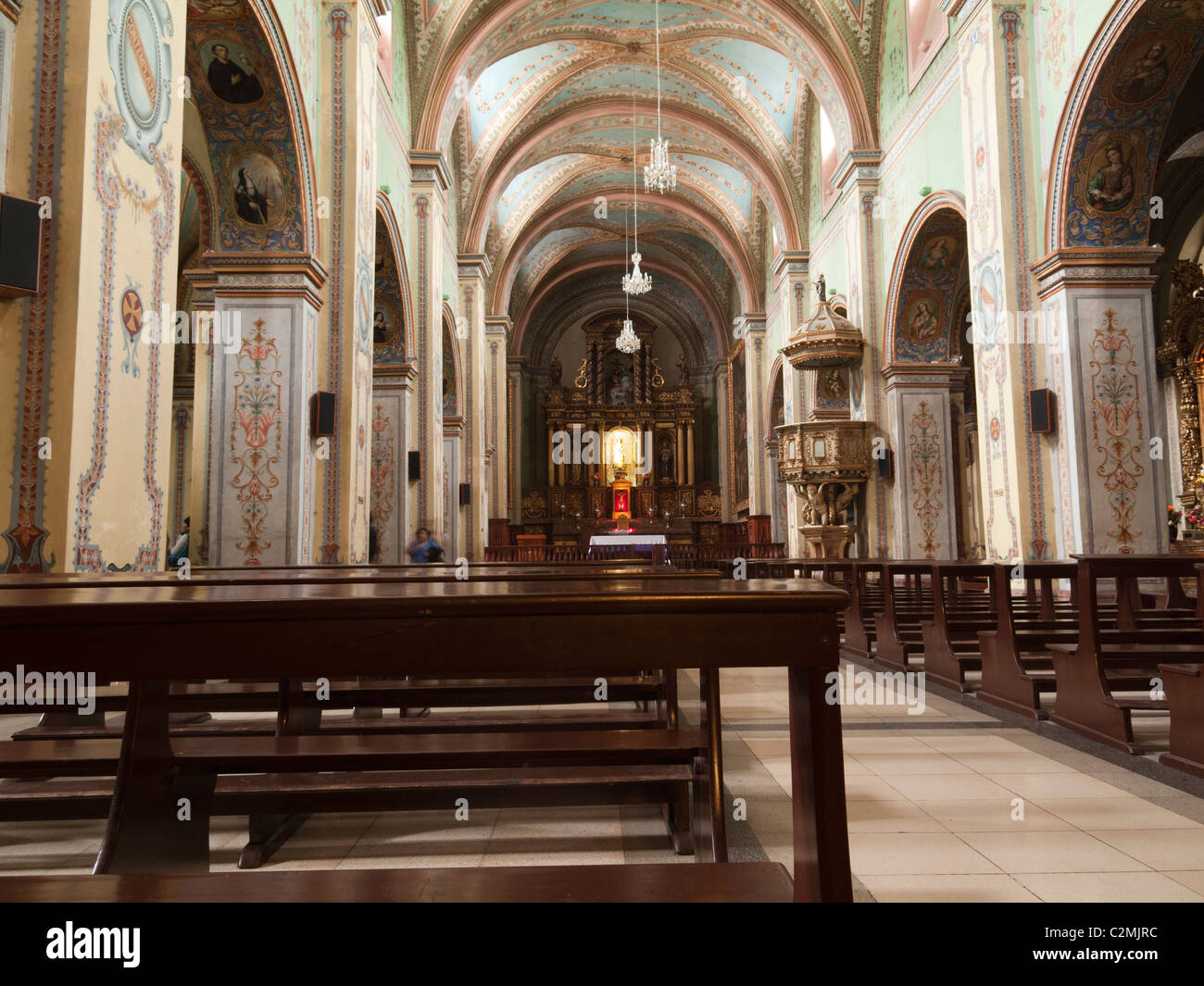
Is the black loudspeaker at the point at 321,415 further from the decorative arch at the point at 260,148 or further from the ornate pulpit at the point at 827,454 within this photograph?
the ornate pulpit at the point at 827,454

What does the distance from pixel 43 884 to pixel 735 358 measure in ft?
73.4

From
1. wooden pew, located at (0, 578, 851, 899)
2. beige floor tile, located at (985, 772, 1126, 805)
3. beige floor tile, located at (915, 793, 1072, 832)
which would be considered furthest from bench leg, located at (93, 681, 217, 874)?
beige floor tile, located at (985, 772, 1126, 805)

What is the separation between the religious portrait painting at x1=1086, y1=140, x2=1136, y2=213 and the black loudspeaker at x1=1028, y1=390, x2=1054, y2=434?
1.64 meters

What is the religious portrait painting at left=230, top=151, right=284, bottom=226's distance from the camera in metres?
6.71

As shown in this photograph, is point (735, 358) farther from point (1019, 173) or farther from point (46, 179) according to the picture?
point (46, 179)

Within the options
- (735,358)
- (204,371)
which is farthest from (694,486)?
(204,371)

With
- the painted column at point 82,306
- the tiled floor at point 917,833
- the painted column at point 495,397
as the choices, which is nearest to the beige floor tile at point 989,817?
the tiled floor at point 917,833

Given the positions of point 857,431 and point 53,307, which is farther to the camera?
point 857,431

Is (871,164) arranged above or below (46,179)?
above

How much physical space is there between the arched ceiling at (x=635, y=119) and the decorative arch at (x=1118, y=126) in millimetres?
5235

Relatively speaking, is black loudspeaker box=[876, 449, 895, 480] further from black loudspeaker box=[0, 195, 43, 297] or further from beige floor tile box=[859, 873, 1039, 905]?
black loudspeaker box=[0, 195, 43, 297]

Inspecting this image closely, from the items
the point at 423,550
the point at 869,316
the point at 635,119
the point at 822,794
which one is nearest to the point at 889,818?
the point at 822,794

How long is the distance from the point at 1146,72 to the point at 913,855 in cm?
703

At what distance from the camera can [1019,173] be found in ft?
24.7
